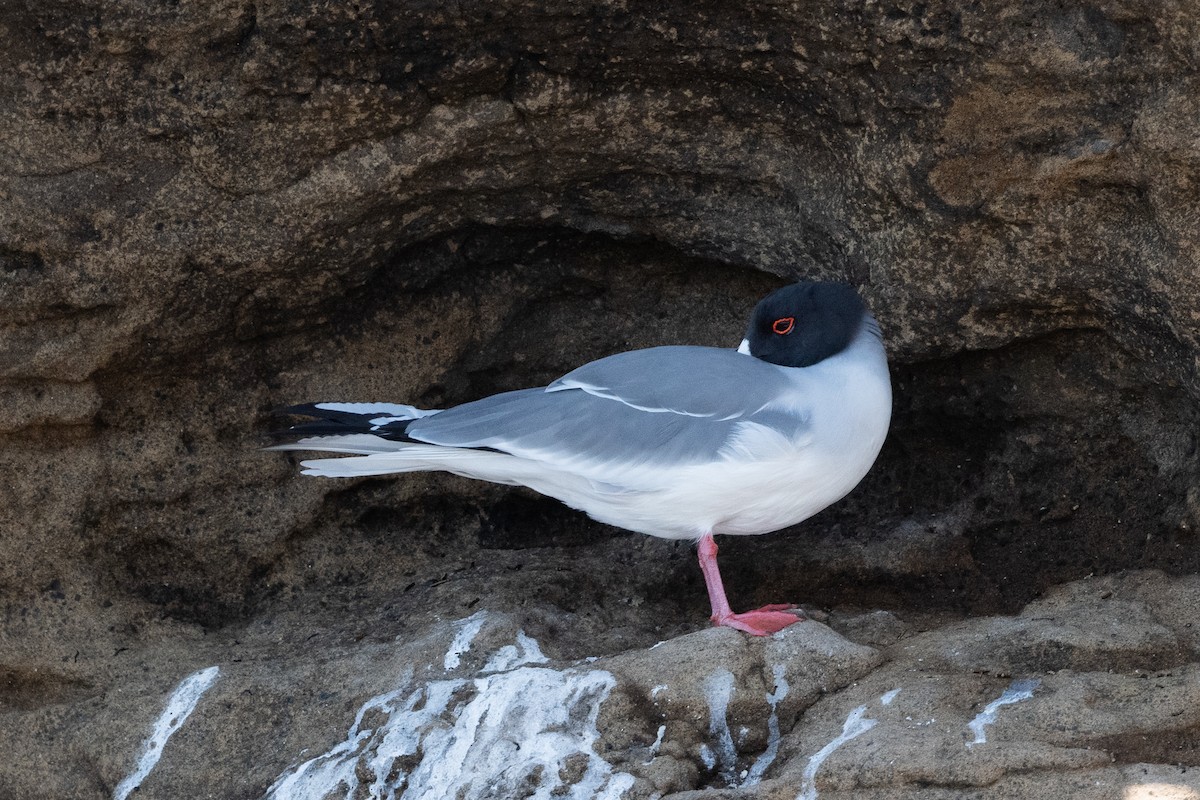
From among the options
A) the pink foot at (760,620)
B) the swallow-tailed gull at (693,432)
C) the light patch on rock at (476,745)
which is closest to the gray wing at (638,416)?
the swallow-tailed gull at (693,432)

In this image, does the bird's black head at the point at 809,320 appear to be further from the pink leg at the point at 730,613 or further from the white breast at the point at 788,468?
the pink leg at the point at 730,613

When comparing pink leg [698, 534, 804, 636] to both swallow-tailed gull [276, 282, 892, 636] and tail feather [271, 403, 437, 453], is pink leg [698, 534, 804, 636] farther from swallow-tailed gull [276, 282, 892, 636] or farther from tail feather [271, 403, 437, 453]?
tail feather [271, 403, 437, 453]

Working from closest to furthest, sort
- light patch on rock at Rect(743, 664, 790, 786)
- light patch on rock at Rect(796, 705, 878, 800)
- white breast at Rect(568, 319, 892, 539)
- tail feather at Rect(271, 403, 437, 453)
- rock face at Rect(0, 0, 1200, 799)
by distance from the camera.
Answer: light patch on rock at Rect(796, 705, 878, 800) → light patch on rock at Rect(743, 664, 790, 786) → rock face at Rect(0, 0, 1200, 799) → white breast at Rect(568, 319, 892, 539) → tail feather at Rect(271, 403, 437, 453)

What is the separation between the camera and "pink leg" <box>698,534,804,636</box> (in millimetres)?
3779

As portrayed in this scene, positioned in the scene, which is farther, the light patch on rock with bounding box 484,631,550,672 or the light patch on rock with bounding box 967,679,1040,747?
the light patch on rock with bounding box 484,631,550,672

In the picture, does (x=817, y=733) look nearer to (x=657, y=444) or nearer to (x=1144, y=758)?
(x=1144, y=758)

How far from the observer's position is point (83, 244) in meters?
3.97

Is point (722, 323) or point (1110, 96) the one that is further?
point (722, 323)

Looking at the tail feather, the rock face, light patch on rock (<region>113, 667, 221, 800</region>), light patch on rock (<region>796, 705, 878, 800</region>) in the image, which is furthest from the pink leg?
light patch on rock (<region>113, 667, 221, 800</region>)

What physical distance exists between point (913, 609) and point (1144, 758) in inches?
56.7

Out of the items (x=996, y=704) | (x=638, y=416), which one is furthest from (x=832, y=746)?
(x=638, y=416)

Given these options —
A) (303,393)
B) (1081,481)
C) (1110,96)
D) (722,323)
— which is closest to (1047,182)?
(1110,96)

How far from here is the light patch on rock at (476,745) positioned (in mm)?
3238

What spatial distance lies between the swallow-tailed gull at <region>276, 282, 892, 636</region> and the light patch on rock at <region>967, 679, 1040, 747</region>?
692mm
